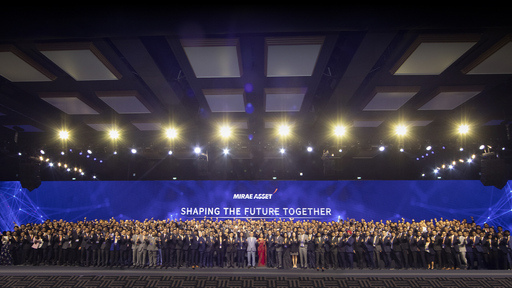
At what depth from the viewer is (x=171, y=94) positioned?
7.26 m

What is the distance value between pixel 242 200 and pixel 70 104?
9.00 m

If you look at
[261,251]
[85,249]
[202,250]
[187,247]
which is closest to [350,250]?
[261,251]

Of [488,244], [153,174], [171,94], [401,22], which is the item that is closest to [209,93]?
[171,94]

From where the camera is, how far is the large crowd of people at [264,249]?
10453mm

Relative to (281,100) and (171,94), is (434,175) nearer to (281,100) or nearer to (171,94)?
(281,100)

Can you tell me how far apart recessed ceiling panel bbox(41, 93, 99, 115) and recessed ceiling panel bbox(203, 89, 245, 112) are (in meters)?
3.15

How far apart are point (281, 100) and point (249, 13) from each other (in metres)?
4.89

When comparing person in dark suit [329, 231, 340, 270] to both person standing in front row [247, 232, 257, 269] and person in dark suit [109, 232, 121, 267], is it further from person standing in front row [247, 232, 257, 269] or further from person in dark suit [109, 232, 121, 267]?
person in dark suit [109, 232, 121, 267]

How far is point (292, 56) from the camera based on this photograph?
5488 millimetres

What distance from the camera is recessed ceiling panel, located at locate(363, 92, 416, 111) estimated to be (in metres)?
7.27

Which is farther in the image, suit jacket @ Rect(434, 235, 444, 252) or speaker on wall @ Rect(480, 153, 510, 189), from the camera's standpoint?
speaker on wall @ Rect(480, 153, 510, 189)

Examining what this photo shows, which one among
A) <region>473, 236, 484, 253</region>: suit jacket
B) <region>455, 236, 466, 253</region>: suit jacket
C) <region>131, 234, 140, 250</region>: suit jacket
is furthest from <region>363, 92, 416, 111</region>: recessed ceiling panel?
<region>131, 234, 140, 250</region>: suit jacket

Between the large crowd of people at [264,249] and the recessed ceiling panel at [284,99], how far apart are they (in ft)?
15.7

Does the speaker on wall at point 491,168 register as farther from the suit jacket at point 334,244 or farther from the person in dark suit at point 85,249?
the person in dark suit at point 85,249
